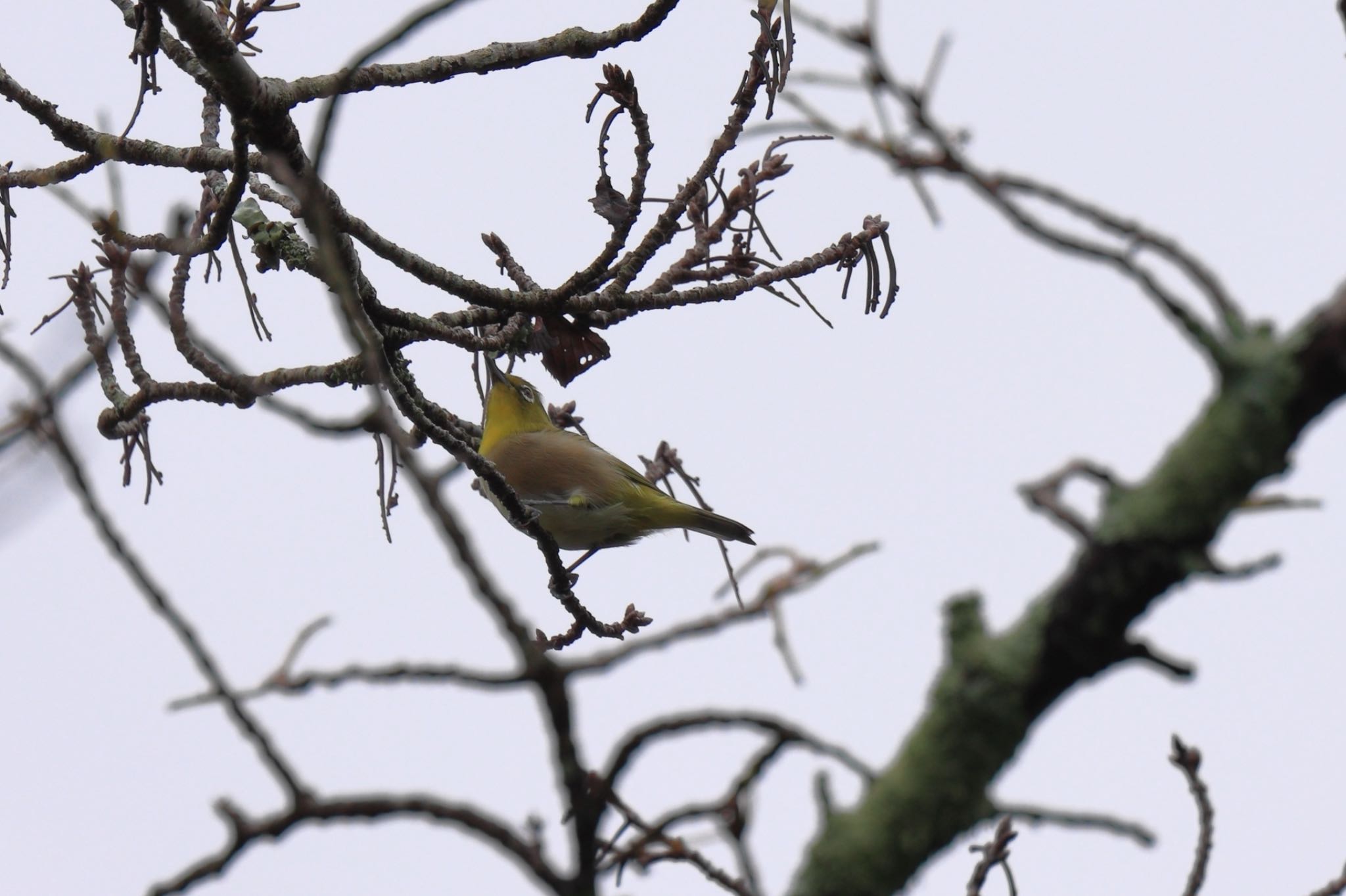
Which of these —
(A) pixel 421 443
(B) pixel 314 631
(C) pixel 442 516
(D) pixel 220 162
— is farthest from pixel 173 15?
(C) pixel 442 516

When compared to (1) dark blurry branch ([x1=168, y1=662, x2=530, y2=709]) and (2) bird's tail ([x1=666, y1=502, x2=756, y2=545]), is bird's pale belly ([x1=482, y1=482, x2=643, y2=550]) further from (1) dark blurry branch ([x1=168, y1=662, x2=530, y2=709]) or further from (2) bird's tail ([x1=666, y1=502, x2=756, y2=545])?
(1) dark blurry branch ([x1=168, y1=662, x2=530, y2=709])

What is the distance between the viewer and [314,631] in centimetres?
286

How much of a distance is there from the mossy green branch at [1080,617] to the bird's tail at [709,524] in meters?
5.10

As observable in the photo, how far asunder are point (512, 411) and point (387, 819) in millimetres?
6151

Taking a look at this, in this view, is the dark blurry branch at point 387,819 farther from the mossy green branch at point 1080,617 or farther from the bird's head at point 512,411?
the bird's head at point 512,411

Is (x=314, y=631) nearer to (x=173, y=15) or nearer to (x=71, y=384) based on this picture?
(x=71, y=384)

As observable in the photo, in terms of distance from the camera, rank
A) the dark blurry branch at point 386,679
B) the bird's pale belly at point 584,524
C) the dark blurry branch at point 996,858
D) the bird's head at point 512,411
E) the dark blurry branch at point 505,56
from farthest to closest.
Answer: the bird's head at point 512,411 → the bird's pale belly at point 584,524 → the dark blurry branch at point 505,56 → the dark blurry branch at point 996,858 → the dark blurry branch at point 386,679

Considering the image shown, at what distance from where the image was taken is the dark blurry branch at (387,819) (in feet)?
4.76

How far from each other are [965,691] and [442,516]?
880 millimetres

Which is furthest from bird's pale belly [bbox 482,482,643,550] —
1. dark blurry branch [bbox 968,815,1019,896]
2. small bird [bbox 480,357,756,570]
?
dark blurry branch [bbox 968,815,1019,896]

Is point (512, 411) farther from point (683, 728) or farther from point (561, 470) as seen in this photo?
point (683, 728)

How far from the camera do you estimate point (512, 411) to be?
758 cm

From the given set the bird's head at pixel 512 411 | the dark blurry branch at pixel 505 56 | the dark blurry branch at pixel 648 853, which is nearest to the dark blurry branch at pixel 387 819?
the dark blurry branch at pixel 648 853

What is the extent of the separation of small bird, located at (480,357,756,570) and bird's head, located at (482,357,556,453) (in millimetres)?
64
